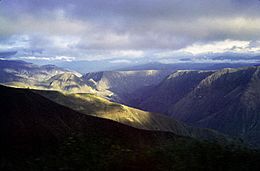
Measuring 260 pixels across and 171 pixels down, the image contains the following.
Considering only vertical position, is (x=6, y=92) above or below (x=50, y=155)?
above

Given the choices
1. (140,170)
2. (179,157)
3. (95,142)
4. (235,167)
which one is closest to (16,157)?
(95,142)

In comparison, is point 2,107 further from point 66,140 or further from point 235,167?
point 235,167

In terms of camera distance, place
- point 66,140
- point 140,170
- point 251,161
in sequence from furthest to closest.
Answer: point 66,140 → point 251,161 → point 140,170

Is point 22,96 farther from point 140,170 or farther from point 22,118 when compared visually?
point 140,170

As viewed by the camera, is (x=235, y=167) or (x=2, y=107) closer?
(x=235, y=167)

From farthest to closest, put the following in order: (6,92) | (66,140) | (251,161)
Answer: (6,92), (66,140), (251,161)

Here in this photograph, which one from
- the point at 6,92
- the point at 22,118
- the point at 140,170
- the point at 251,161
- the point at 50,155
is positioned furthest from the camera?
the point at 6,92

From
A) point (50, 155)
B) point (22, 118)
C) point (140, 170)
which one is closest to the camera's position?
point (140, 170)

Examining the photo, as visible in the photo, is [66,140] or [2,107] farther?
[2,107]

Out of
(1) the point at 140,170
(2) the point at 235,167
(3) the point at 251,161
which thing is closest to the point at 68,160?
(1) the point at 140,170
